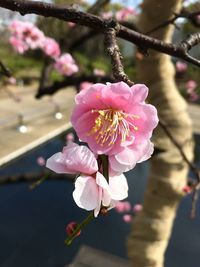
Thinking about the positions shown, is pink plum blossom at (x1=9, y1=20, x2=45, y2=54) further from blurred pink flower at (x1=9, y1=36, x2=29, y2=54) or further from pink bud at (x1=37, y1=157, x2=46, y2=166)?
pink bud at (x1=37, y1=157, x2=46, y2=166)

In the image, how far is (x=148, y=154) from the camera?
0.52 metres

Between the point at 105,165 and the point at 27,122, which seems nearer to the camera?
the point at 105,165

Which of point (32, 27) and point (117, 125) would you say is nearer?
point (117, 125)

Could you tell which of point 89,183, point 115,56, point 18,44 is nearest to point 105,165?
point 89,183

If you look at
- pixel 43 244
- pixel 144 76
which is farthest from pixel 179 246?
pixel 144 76

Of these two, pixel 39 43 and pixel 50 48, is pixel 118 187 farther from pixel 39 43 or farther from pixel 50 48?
pixel 50 48

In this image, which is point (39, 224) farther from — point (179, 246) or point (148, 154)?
point (148, 154)

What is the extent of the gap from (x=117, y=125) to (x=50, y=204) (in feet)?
14.6

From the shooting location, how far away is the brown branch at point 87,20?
2.06 ft

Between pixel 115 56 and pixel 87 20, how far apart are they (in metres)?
0.15

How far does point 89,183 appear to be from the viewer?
51 cm

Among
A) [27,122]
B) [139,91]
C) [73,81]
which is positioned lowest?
[27,122]

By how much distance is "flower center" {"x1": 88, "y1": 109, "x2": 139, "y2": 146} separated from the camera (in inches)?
21.2

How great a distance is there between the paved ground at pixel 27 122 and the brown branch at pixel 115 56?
194 inches
